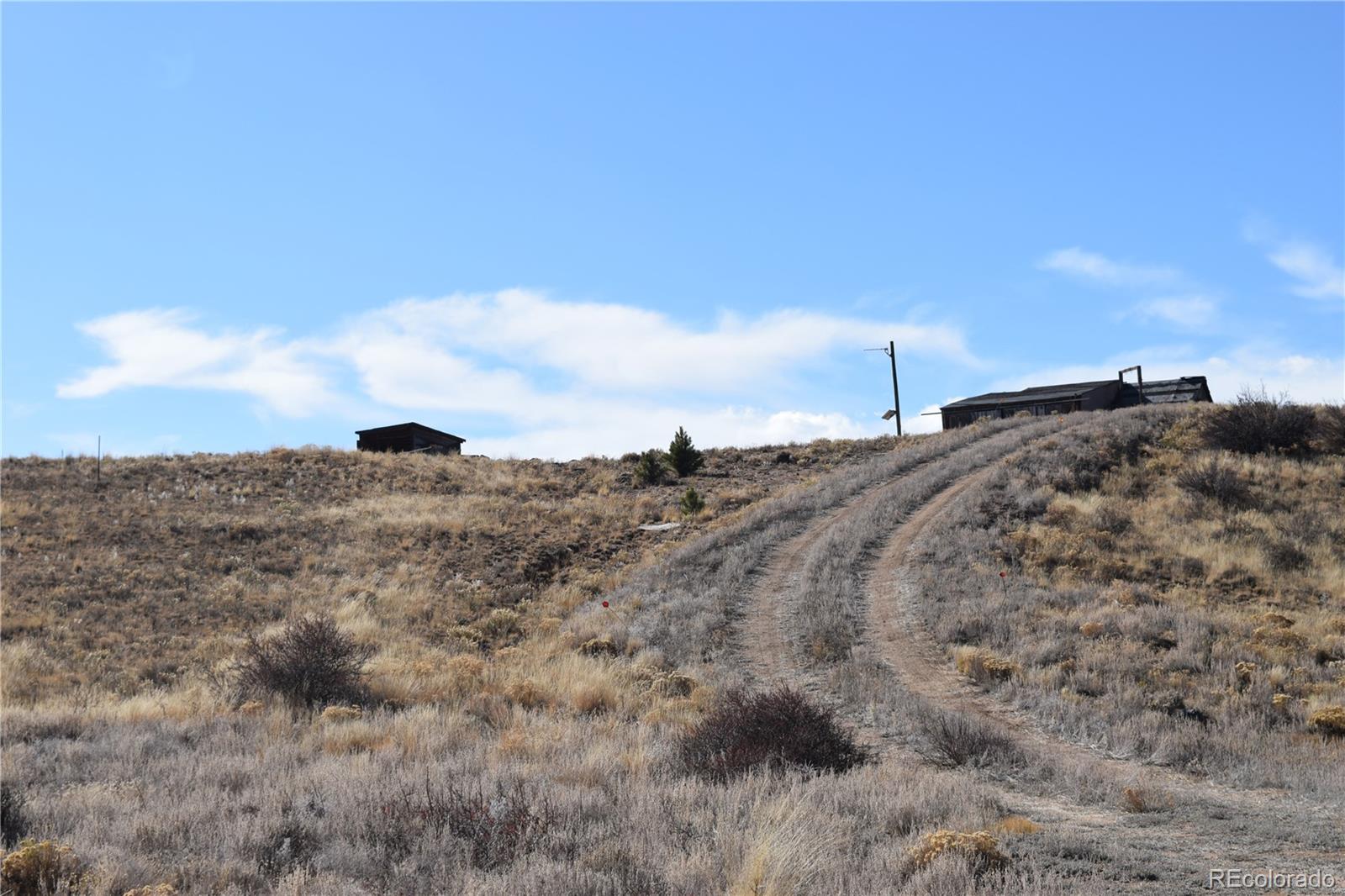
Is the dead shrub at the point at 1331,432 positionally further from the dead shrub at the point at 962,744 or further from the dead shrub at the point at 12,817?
the dead shrub at the point at 12,817

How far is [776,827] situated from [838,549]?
58.5 ft

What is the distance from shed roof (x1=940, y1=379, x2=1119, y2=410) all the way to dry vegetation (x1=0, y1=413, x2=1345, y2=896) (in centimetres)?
1681

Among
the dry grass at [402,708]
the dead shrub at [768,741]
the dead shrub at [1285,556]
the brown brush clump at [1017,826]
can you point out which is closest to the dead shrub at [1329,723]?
the dead shrub at [768,741]

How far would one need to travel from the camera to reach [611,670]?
16.9 m

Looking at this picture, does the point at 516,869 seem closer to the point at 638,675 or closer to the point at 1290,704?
the point at 638,675

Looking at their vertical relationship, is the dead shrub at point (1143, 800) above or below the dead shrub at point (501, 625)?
below

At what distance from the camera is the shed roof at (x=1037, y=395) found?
5494 cm

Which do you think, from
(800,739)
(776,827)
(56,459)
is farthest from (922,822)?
(56,459)

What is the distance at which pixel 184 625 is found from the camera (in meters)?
22.6

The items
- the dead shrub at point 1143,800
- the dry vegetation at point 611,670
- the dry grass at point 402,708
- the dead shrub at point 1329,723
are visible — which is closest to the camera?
the dry grass at point 402,708

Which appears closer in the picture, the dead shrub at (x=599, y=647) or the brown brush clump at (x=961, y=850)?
the brown brush clump at (x=961, y=850)

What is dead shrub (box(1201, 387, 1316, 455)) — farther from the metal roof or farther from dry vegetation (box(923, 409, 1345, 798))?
the metal roof

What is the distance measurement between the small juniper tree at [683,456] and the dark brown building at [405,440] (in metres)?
17.3

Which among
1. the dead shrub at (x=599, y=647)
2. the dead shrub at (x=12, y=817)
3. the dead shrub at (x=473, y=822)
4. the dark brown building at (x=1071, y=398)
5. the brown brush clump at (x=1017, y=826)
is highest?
the dark brown building at (x=1071, y=398)
